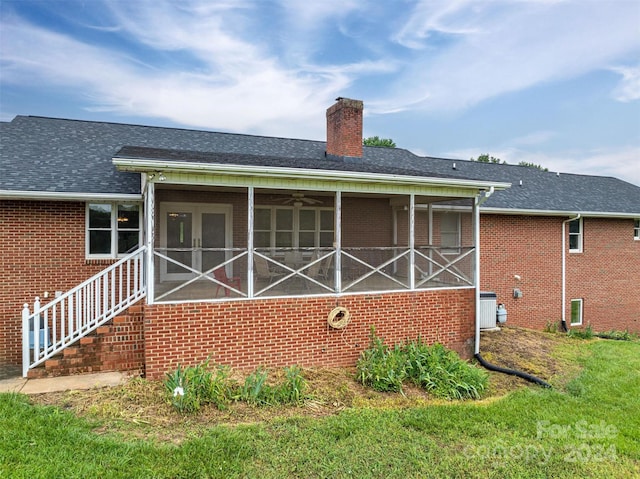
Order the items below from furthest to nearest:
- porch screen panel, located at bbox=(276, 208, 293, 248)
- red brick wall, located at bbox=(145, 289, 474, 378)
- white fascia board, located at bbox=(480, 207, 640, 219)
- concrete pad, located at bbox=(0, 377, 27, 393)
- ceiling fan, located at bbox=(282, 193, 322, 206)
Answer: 1. white fascia board, located at bbox=(480, 207, 640, 219)
2. porch screen panel, located at bbox=(276, 208, 293, 248)
3. ceiling fan, located at bbox=(282, 193, 322, 206)
4. red brick wall, located at bbox=(145, 289, 474, 378)
5. concrete pad, located at bbox=(0, 377, 27, 393)

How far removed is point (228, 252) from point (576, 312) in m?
12.6

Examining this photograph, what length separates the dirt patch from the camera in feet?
16.2

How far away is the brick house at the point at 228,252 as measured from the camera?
6566mm

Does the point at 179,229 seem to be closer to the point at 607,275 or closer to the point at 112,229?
the point at 112,229

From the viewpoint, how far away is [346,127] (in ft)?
40.7

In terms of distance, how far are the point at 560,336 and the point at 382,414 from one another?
802cm

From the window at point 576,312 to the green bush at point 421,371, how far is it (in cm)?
904

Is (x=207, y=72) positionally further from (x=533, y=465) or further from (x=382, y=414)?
(x=533, y=465)

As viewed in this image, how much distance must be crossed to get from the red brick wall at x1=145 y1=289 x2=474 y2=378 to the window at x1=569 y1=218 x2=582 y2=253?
26.1 feet

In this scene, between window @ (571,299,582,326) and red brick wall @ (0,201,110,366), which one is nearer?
red brick wall @ (0,201,110,366)

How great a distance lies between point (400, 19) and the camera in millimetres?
13555

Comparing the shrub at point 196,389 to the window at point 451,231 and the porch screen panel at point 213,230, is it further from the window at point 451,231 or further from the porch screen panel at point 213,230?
the window at point 451,231

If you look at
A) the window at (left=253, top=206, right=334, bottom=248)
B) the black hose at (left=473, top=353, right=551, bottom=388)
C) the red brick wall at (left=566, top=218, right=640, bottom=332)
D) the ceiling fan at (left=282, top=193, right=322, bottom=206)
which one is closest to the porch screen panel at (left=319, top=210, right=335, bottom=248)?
the window at (left=253, top=206, right=334, bottom=248)

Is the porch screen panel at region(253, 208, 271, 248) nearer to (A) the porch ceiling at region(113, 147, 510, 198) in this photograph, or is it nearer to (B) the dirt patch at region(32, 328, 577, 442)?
(A) the porch ceiling at region(113, 147, 510, 198)
